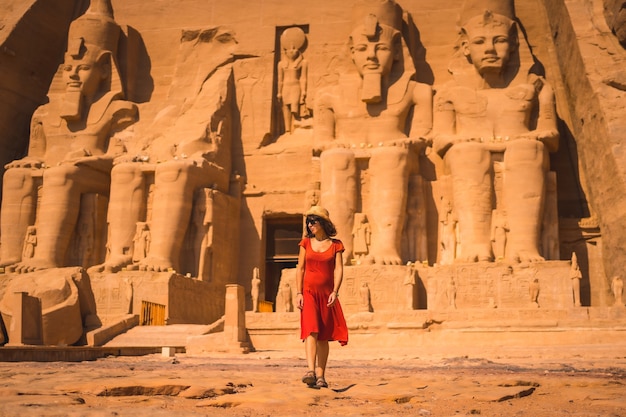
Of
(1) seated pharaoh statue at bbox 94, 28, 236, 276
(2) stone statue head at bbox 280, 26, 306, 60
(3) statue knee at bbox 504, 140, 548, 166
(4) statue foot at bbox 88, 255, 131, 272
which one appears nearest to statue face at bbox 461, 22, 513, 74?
(3) statue knee at bbox 504, 140, 548, 166

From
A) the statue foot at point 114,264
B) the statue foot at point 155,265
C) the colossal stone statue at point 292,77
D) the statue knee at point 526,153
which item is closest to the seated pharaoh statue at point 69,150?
the statue foot at point 114,264

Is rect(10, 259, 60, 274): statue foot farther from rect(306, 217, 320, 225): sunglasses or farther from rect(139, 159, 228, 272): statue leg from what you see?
rect(306, 217, 320, 225): sunglasses

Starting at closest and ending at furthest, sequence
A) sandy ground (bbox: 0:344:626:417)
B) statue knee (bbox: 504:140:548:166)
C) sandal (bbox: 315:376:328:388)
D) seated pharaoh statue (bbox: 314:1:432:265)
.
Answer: sandy ground (bbox: 0:344:626:417), sandal (bbox: 315:376:328:388), statue knee (bbox: 504:140:548:166), seated pharaoh statue (bbox: 314:1:432:265)

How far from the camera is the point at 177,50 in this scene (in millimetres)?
18375

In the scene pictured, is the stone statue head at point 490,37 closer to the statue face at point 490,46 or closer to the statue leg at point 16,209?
the statue face at point 490,46

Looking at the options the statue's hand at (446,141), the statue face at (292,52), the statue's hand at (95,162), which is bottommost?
the statue's hand at (95,162)

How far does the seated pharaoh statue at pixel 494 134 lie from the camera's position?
14.3 m

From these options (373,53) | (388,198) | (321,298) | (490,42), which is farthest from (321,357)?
(490,42)

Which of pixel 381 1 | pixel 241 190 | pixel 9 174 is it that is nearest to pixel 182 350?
pixel 241 190

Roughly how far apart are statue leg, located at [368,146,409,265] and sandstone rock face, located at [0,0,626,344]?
0.13 ft

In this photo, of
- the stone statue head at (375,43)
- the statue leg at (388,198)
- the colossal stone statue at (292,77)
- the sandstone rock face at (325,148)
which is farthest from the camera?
the colossal stone statue at (292,77)

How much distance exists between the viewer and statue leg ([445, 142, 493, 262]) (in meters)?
14.5

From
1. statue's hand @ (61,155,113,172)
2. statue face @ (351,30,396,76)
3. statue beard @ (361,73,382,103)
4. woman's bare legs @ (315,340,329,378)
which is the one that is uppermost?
statue face @ (351,30,396,76)

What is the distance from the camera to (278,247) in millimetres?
17234
